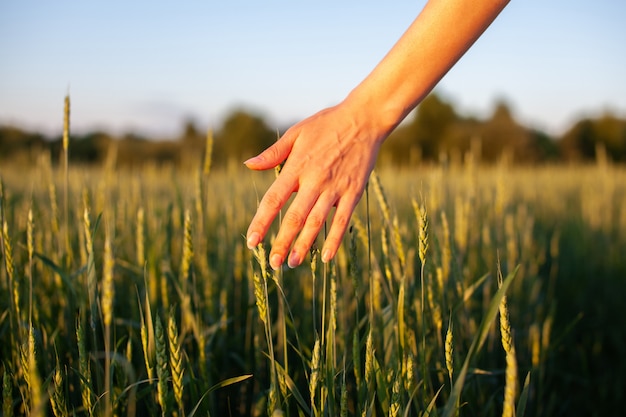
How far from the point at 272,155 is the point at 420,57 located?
0.35 m

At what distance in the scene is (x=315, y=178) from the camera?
889 millimetres

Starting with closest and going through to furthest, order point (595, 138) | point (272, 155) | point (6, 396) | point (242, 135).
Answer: point (6, 396)
point (272, 155)
point (595, 138)
point (242, 135)

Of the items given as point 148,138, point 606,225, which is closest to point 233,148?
point 148,138

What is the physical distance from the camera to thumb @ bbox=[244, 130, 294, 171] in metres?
0.90

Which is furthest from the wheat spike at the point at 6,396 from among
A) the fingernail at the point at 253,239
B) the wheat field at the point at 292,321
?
the fingernail at the point at 253,239

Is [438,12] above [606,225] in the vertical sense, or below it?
above

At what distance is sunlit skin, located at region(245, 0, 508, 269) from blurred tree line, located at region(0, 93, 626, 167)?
1279 cm

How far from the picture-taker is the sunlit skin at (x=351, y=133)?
869mm

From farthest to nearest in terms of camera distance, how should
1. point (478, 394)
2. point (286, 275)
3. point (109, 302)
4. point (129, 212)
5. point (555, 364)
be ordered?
point (129, 212), point (286, 275), point (555, 364), point (478, 394), point (109, 302)

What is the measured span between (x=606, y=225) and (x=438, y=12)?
3.24m

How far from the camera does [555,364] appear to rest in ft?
6.33

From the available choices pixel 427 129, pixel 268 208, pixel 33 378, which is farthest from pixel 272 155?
pixel 427 129

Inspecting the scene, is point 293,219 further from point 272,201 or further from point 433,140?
point 433,140

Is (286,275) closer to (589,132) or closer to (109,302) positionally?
(109,302)
